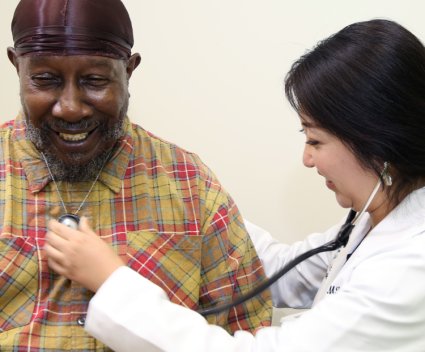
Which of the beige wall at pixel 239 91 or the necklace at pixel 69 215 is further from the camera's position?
the beige wall at pixel 239 91

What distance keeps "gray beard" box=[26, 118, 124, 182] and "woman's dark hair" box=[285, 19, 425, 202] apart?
14.8 inches

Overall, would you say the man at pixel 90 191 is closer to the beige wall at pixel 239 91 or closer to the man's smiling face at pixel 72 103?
the man's smiling face at pixel 72 103

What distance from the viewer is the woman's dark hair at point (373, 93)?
3.35 ft

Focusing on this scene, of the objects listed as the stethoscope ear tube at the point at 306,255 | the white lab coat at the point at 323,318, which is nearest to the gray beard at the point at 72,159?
the white lab coat at the point at 323,318

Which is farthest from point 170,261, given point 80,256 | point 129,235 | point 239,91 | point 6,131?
point 239,91

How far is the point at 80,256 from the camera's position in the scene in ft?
3.37

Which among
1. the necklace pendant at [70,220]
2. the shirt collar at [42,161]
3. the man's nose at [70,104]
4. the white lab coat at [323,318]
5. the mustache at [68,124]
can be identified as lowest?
the white lab coat at [323,318]

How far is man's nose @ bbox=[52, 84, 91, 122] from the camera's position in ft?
3.38

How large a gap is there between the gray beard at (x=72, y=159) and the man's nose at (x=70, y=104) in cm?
8

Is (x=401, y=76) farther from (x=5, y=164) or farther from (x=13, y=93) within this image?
(x=13, y=93)

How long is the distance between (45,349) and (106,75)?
0.51 m

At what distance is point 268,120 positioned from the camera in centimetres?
167

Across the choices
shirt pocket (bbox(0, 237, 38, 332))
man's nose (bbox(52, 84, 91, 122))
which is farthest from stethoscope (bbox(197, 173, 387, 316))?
man's nose (bbox(52, 84, 91, 122))

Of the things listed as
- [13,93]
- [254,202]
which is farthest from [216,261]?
[13,93]
